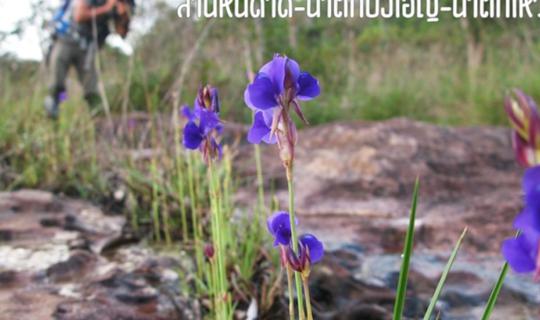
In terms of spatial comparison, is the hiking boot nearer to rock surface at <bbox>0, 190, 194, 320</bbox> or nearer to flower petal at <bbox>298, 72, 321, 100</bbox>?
rock surface at <bbox>0, 190, 194, 320</bbox>

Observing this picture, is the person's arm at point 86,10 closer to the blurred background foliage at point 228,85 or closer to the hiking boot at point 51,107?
the blurred background foliage at point 228,85

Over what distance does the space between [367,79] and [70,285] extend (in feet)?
23.9

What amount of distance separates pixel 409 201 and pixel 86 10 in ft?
10.5

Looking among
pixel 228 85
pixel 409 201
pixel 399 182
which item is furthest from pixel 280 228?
pixel 228 85

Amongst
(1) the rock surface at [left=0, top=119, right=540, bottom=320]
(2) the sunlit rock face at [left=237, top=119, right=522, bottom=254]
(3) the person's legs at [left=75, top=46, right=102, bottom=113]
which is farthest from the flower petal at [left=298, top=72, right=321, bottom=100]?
(3) the person's legs at [left=75, top=46, right=102, bottom=113]

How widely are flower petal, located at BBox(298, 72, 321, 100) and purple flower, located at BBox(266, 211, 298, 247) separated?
0.49 ft

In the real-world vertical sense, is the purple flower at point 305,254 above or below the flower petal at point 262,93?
below

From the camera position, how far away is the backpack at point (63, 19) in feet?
16.1

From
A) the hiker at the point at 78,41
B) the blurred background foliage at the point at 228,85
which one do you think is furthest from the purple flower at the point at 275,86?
the hiker at the point at 78,41

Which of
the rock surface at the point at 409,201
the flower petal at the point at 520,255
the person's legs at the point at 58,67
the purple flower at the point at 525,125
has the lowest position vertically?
the rock surface at the point at 409,201

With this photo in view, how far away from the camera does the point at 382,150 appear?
305 centimetres

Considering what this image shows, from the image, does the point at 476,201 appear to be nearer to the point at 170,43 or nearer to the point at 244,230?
the point at 244,230

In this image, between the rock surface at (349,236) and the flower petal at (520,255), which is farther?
the rock surface at (349,236)

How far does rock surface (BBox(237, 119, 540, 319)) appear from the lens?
65.4 inches
